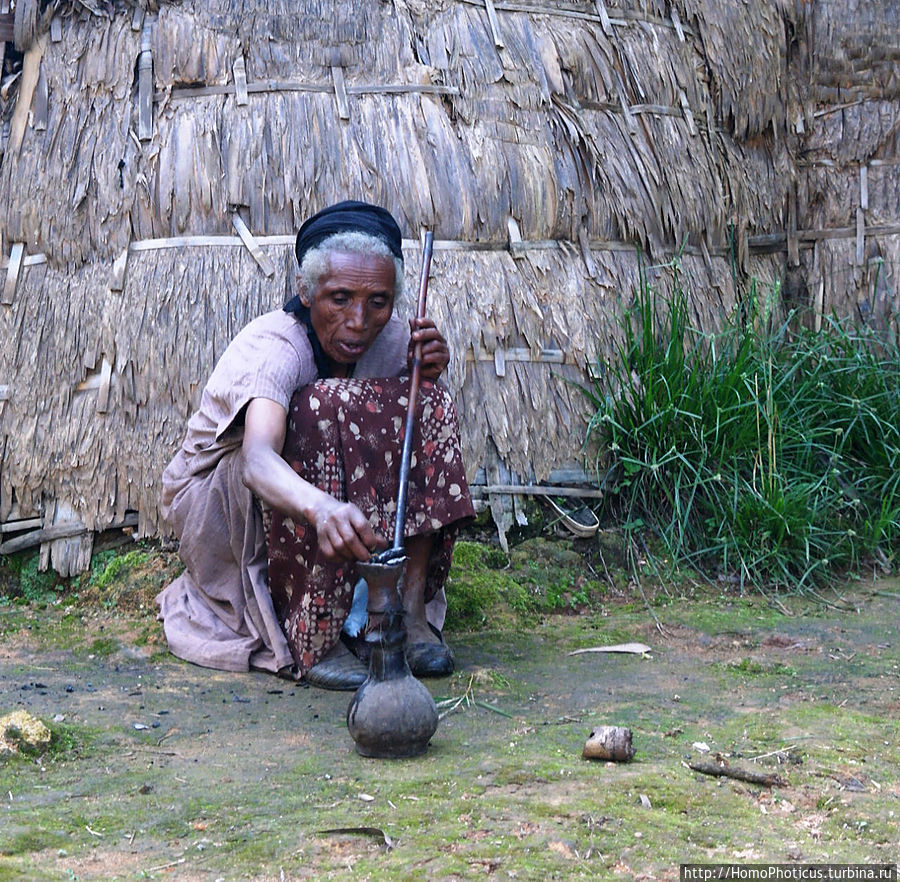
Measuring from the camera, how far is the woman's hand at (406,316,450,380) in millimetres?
3141

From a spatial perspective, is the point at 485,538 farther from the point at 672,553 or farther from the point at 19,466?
the point at 19,466

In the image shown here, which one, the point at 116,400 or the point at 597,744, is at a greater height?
the point at 116,400

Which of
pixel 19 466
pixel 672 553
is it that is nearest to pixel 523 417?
pixel 672 553

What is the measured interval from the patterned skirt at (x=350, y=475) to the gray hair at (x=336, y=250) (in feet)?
0.99

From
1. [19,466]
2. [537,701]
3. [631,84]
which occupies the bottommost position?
[537,701]

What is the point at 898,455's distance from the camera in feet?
14.0

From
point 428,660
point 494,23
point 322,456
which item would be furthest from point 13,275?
point 428,660

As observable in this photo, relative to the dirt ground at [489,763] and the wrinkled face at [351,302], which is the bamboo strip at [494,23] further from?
the dirt ground at [489,763]

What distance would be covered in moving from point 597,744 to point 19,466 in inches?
98.7

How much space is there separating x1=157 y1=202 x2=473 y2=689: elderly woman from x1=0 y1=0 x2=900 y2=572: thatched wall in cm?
68

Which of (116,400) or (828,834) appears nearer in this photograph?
(828,834)

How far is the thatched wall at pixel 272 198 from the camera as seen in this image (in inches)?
155

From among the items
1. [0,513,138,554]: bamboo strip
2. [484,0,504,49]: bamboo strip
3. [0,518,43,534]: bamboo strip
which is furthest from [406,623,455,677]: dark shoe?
[484,0,504,49]: bamboo strip

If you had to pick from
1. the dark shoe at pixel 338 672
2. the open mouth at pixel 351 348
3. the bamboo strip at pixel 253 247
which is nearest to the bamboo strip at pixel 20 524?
the bamboo strip at pixel 253 247
